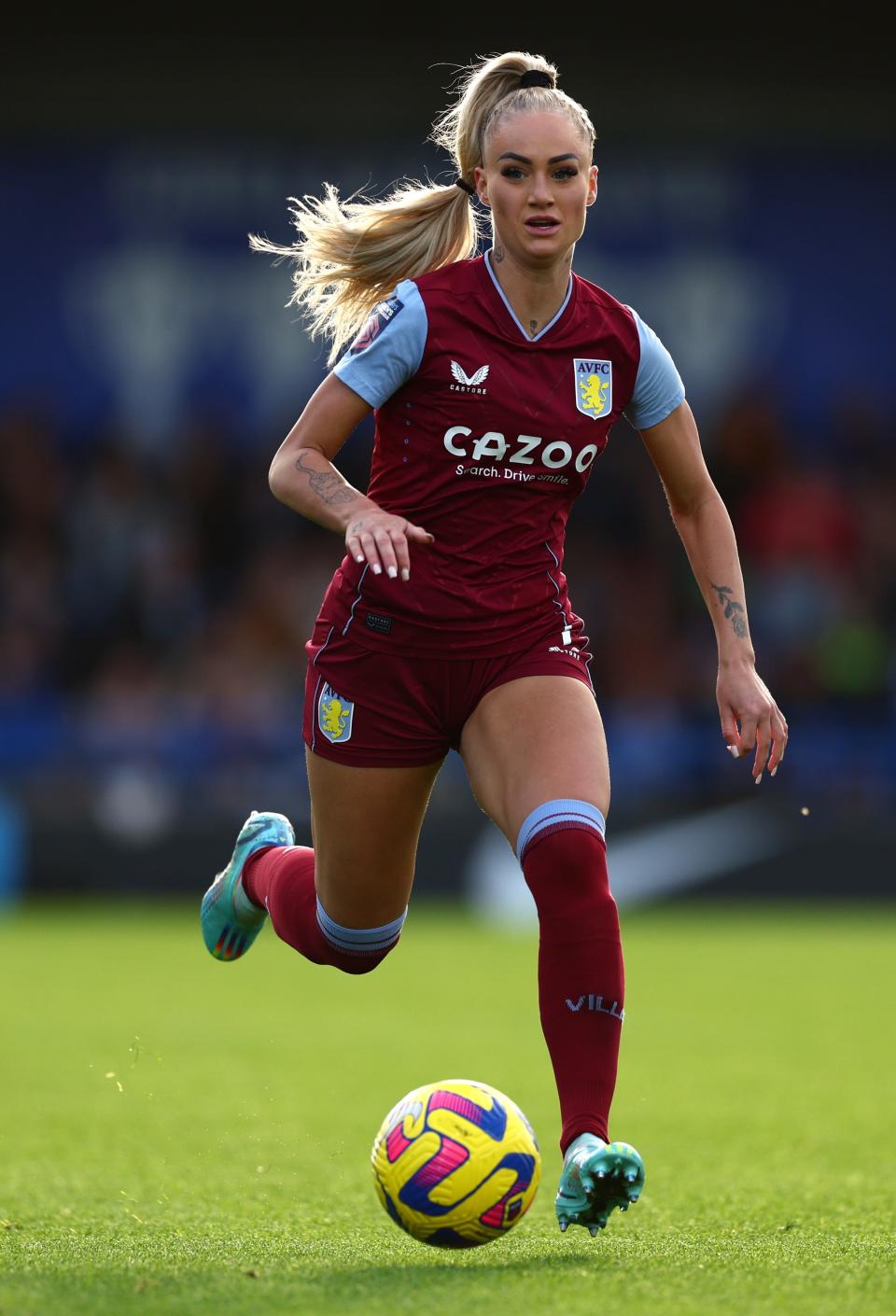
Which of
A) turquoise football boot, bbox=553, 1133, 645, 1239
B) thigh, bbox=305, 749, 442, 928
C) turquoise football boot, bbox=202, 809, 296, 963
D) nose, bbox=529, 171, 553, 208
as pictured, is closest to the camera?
turquoise football boot, bbox=553, 1133, 645, 1239

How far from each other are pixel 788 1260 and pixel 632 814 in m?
9.00

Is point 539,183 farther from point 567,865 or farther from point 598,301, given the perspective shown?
point 567,865

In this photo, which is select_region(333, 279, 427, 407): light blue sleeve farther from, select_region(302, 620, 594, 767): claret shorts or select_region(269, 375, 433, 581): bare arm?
select_region(302, 620, 594, 767): claret shorts

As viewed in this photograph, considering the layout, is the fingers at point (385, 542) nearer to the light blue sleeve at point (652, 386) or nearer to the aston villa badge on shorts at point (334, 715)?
the aston villa badge on shorts at point (334, 715)

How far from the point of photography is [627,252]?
15.2 metres

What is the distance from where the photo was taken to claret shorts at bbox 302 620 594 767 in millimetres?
4441

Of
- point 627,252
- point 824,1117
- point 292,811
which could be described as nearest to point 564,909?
point 824,1117

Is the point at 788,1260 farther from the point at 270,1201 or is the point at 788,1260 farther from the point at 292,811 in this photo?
the point at 292,811

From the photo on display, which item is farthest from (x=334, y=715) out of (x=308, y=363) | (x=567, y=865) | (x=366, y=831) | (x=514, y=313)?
(x=308, y=363)

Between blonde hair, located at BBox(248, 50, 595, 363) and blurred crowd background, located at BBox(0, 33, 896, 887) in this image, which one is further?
blurred crowd background, located at BBox(0, 33, 896, 887)

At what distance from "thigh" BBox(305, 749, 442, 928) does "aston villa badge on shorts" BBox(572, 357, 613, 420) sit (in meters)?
0.88

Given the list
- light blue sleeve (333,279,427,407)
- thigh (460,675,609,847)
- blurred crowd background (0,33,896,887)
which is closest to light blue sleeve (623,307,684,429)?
light blue sleeve (333,279,427,407)

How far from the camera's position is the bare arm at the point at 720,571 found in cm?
450

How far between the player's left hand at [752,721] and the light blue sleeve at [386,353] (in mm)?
1001
